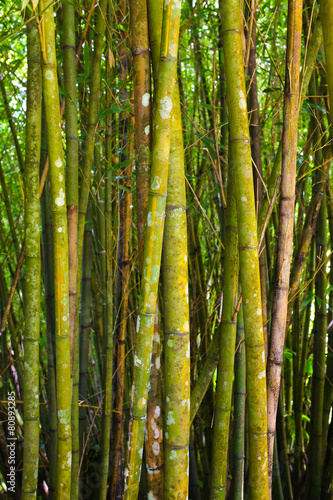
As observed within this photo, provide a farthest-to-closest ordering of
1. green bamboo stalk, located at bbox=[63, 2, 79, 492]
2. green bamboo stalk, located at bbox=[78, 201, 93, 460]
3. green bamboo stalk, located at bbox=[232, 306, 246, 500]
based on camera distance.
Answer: green bamboo stalk, located at bbox=[78, 201, 93, 460], green bamboo stalk, located at bbox=[232, 306, 246, 500], green bamboo stalk, located at bbox=[63, 2, 79, 492]

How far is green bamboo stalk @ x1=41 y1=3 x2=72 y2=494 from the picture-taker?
1.15m

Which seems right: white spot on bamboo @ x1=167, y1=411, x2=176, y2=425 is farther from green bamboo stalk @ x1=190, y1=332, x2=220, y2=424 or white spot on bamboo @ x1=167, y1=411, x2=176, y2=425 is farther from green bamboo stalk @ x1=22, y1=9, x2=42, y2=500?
green bamboo stalk @ x1=22, y1=9, x2=42, y2=500

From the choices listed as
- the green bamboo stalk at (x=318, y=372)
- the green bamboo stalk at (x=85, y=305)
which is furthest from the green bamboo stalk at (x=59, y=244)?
the green bamboo stalk at (x=318, y=372)

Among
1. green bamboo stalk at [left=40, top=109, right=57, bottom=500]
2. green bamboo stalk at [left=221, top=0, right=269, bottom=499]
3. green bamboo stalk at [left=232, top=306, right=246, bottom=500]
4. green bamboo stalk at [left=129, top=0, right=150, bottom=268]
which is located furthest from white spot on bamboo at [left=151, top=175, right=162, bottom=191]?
green bamboo stalk at [left=40, top=109, right=57, bottom=500]

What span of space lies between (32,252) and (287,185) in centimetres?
79

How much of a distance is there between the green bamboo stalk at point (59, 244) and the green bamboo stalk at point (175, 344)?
0.33m

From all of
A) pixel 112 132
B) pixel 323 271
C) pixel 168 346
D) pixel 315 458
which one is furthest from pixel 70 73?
pixel 315 458

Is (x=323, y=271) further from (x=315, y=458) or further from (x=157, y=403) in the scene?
(x=157, y=403)

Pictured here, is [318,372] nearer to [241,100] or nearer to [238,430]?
[238,430]

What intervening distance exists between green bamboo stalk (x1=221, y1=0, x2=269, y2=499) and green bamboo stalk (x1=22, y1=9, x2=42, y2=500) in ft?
1.95

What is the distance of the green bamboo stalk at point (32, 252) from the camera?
4.35 feet

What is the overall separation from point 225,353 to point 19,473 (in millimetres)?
2111

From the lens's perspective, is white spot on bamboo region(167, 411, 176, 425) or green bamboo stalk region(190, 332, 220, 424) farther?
green bamboo stalk region(190, 332, 220, 424)

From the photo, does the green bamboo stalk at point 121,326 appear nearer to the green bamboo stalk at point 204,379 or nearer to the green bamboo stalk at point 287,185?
the green bamboo stalk at point 204,379
